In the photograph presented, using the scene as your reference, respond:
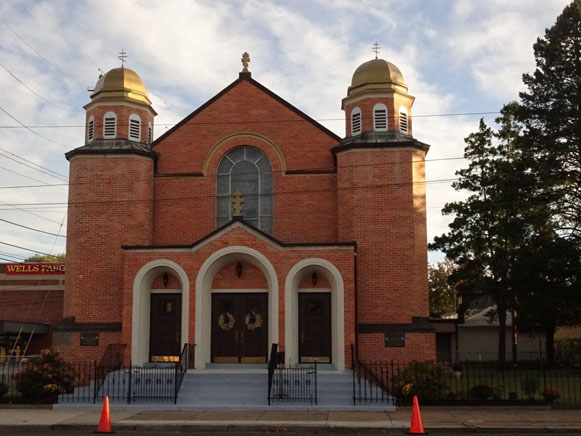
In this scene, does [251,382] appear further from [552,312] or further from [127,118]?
[552,312]

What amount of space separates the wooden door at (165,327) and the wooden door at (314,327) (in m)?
4.04

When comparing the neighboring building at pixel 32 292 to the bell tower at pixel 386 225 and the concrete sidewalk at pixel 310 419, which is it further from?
the concrete sidewalk at pixel 310 419

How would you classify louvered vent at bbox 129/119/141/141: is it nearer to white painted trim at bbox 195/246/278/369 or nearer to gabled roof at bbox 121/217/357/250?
gabled roof at bbox 121/217/357/250

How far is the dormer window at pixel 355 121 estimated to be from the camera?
24.9 m

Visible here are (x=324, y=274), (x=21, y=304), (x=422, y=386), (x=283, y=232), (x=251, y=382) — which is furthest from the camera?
(x=21, y=304)

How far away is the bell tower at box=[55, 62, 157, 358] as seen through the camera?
23.4 meters

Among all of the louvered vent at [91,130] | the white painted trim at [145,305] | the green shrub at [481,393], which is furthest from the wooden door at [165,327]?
the green shrub at [481,393]

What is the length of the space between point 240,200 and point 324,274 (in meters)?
3.84

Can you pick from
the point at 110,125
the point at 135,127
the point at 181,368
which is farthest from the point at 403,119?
the point at 181,368


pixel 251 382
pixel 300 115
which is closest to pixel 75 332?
pixel 251 382

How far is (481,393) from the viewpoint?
1806 cm

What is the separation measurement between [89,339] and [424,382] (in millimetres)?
11147

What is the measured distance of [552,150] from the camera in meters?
28.9

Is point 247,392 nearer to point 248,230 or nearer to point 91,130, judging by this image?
point 248,230
